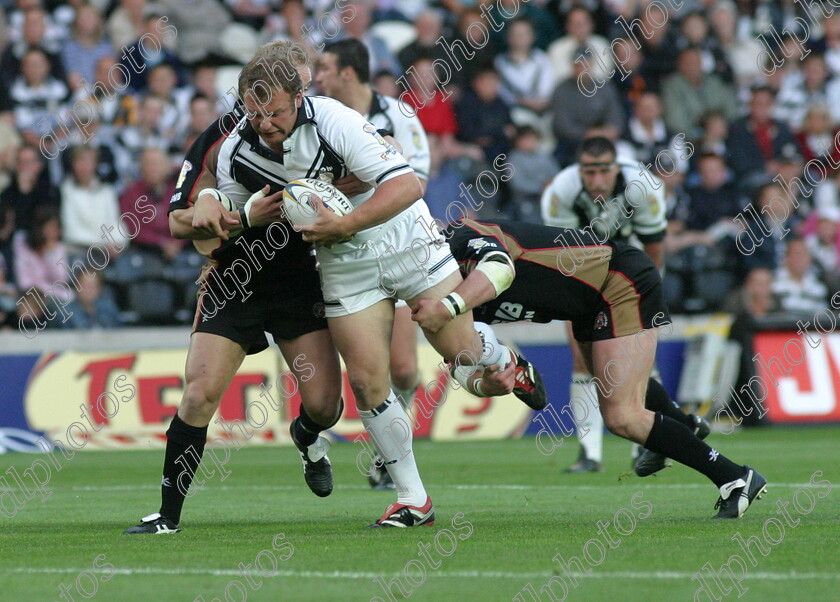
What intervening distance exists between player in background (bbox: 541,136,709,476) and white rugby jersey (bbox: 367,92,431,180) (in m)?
1.45

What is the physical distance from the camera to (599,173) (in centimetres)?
1026

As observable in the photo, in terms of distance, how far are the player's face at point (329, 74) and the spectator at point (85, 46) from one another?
25.5 feet

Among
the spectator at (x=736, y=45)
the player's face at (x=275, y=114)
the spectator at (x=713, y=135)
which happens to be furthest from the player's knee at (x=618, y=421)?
the spectator at (x=736, y=45)

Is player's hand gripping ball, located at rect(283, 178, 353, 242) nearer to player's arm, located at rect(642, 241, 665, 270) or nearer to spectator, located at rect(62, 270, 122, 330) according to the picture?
player's arm, located at rect(642, 241, 665, 270)

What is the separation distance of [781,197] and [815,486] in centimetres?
875

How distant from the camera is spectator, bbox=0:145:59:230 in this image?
1500cm

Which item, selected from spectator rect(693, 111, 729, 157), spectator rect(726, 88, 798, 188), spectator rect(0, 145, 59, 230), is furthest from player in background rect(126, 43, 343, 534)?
spectator rect(726, 88, 798, 188)

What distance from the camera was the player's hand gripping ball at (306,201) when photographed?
6.27m

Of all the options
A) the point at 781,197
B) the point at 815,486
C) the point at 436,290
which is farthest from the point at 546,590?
the point at 781,197

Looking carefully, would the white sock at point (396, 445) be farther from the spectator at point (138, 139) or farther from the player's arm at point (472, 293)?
the spectator at point (138, 139)

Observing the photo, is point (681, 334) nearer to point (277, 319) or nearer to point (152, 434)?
point (152, 434)

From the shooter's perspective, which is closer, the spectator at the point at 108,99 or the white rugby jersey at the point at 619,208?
the white rugby jersey at the point at 619,208

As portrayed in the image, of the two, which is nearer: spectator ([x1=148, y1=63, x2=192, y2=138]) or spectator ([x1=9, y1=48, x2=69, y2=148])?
spectator ([x1=9, y1=48, x2=69, y2=148])

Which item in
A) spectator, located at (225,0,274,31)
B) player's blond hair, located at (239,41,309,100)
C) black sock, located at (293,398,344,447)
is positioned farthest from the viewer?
spectator, located at (225,0,274,31)
